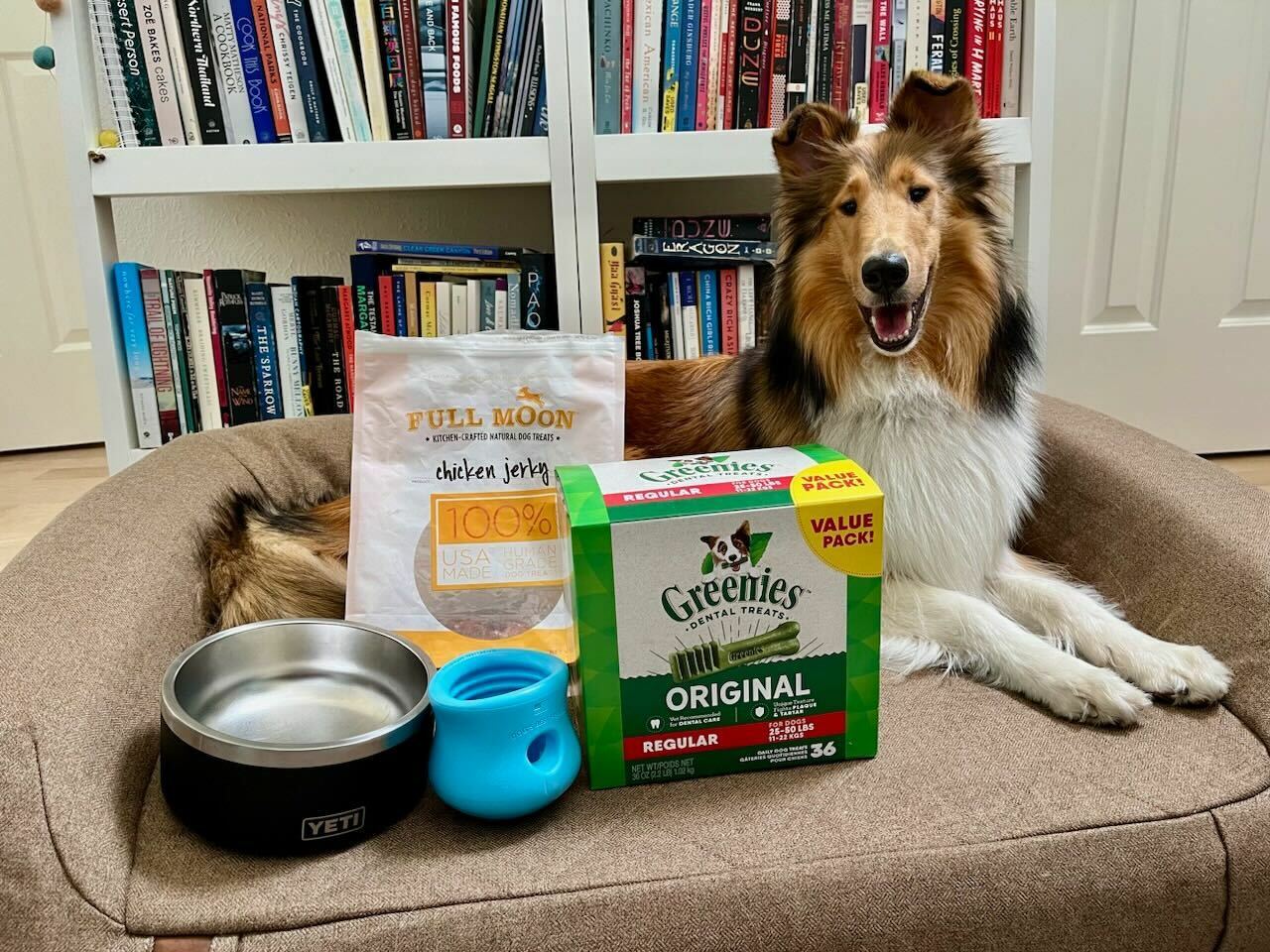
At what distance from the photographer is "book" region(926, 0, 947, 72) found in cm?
156

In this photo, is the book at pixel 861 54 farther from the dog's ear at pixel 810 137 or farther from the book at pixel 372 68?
the book at pixel 372 68

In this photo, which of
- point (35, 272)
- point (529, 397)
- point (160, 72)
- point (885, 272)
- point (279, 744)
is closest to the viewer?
point (279, 744)

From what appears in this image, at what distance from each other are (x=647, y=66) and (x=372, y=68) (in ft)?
1.46

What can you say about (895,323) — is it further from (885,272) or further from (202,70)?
(202,70)

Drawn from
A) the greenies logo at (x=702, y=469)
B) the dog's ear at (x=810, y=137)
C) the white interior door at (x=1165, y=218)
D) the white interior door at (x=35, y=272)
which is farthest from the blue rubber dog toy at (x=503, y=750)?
the white interior door at (x=35, y=272)

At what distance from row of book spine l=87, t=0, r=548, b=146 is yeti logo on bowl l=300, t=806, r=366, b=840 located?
1139 mm

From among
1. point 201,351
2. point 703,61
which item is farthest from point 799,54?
point 201,351

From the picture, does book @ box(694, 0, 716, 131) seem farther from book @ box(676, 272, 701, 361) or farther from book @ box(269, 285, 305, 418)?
book @ box(269, 285, 305, 418)

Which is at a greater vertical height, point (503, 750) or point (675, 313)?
point (675, 313)

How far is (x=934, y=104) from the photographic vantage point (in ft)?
3.82

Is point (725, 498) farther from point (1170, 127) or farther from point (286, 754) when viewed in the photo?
point (1170, 127)

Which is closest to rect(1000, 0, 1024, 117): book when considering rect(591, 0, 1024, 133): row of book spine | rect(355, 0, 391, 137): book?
rect(591, 0, 1024, 133): row of book spine

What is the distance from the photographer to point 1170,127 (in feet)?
7.41

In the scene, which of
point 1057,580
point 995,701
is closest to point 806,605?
point 995,701
